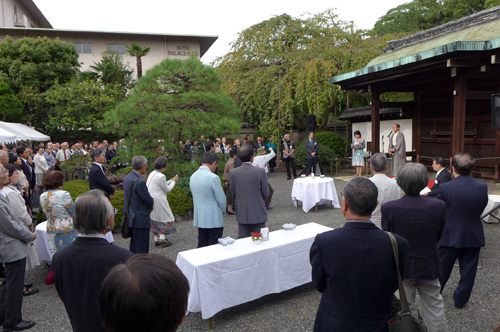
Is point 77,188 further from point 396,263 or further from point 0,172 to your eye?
point 396,263

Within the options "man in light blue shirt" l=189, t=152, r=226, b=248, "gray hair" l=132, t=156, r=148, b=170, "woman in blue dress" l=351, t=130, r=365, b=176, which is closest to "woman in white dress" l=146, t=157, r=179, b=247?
"gray hair" l=132, t=156, r=148, b=170

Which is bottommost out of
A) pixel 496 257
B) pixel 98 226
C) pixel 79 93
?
pixel 496 257

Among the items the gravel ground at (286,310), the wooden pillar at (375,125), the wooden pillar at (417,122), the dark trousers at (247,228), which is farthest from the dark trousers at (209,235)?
the wooden pillar at (417,122)

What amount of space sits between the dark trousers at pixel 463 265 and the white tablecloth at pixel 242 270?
4.66 ft

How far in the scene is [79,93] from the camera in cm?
2045

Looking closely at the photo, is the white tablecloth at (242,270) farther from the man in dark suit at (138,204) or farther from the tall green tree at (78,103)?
the tall green tree at (78,103)

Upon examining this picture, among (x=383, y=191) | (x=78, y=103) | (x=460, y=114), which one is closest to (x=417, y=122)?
(x=460, y=114)

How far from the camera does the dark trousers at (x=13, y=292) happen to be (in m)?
3.35

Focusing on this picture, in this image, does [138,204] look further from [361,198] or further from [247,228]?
[361,198]

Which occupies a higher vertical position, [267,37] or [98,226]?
[267,37]

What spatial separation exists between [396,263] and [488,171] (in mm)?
10848

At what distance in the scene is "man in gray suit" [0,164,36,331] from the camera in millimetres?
3240

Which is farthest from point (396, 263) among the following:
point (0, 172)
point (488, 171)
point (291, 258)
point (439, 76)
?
point (488, 171)

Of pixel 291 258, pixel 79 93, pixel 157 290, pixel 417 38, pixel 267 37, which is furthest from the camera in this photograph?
pixel 79 93
